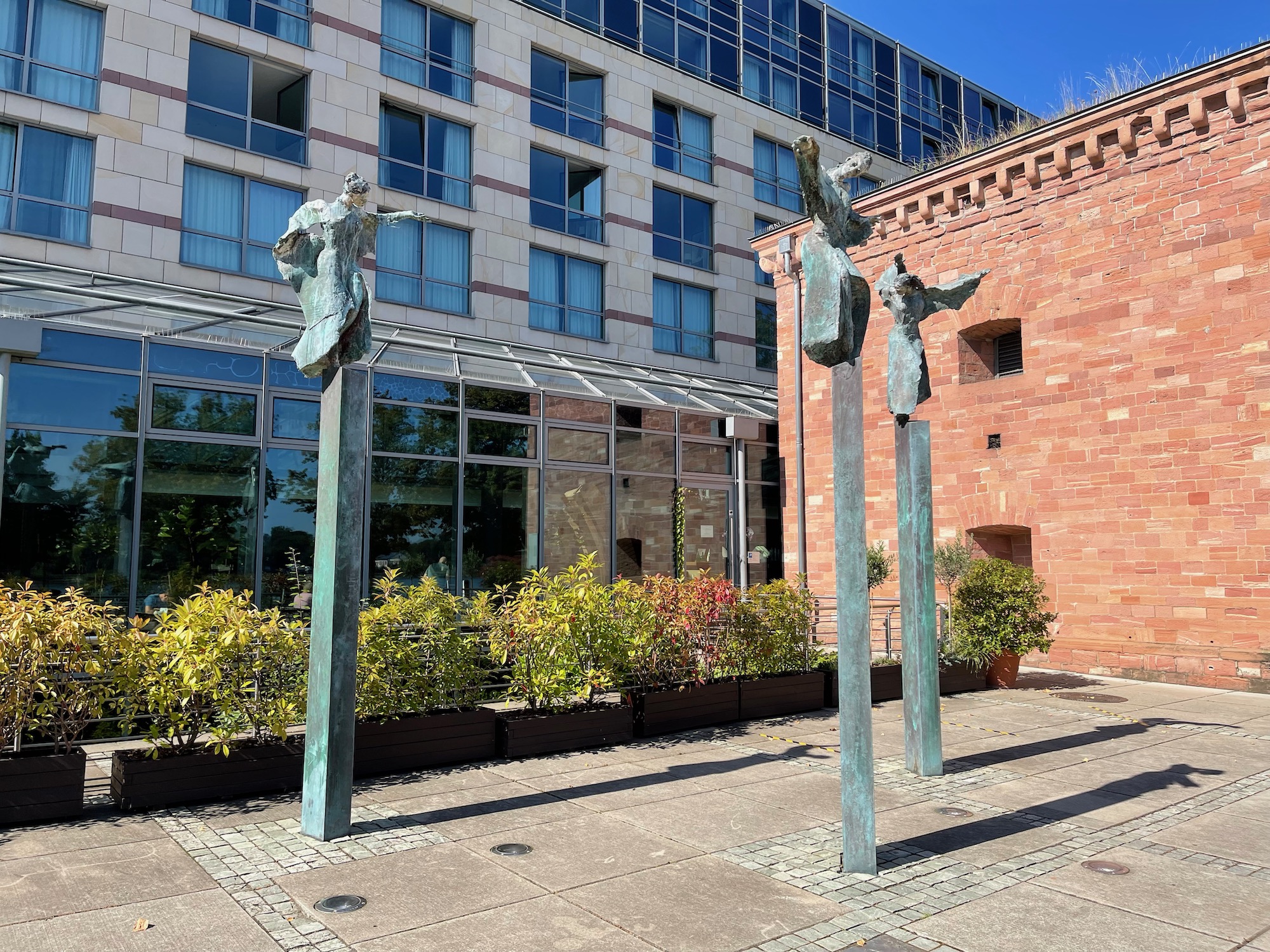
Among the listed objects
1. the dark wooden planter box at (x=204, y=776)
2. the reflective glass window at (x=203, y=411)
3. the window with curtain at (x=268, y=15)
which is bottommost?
the dark wooden planter box at (x=204, y=776)

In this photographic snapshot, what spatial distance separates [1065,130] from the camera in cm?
1412

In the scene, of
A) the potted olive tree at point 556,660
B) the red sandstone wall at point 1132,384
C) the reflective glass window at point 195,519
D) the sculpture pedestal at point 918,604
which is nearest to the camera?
the sculpture pedestal at point 918,604

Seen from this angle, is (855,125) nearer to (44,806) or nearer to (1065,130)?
(1065,130)

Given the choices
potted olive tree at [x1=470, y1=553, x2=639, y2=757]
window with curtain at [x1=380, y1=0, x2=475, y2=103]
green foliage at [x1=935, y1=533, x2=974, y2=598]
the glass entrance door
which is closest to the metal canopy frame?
the glass entrance door

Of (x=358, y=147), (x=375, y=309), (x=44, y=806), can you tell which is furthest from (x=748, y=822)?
(x=358, y=147)

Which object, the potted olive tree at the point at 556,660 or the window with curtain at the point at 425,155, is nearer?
the potted olive tree at the point at 556,660

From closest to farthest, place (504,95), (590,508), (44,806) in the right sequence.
Answer: (44,806) → (590,508) → (504,95)

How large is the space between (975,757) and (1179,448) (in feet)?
23.5

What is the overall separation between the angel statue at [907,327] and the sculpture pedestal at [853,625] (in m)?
2.38

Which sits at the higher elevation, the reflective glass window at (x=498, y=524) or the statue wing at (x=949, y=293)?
the statue wing at (x=949, y=293)

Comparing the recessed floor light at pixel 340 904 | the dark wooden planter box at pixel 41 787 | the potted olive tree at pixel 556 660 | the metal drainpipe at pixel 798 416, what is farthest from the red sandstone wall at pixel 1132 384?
the dark wooden planter box at pixel 41 787

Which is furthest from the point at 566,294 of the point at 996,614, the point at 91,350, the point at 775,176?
the point at 996,614

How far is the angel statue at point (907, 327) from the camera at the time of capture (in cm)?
757

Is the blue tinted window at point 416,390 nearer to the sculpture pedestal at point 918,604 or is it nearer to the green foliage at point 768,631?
the green foliage at point 768,631
